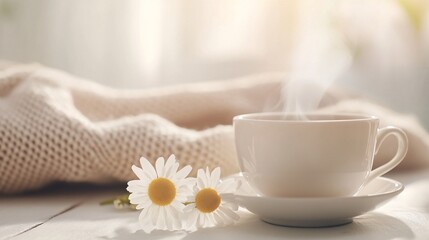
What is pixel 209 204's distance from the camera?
0.59 m

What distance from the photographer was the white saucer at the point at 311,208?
21.7 inches

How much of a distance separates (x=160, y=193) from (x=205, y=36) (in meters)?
0.84

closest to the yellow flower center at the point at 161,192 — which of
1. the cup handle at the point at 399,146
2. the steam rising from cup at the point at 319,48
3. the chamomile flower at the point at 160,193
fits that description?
the chamomile flower at the point at 160,193

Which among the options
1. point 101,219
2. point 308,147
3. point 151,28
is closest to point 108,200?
point 101,219

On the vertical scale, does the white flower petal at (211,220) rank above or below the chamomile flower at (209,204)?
below

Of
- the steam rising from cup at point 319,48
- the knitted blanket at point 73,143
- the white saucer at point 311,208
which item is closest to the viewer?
the white saucer at point 311,208

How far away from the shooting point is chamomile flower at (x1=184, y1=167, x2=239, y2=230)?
585mm

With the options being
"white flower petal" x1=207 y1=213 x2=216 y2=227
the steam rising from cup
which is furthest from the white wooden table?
the steam rising from cup

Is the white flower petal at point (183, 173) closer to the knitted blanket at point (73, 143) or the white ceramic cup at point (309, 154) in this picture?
the white ceramic cup at point (309, 154)

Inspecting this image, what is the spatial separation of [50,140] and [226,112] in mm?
326

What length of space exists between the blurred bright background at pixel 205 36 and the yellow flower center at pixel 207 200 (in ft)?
2.63

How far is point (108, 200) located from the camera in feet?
2.45

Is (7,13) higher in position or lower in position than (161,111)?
higher

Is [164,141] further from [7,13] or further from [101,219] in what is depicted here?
[7,13]
